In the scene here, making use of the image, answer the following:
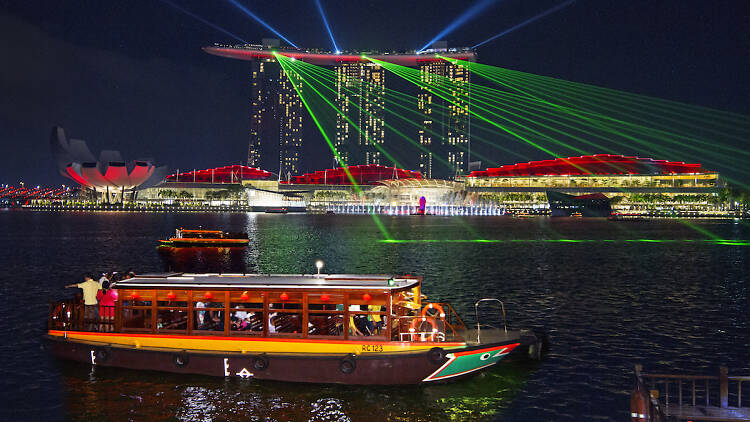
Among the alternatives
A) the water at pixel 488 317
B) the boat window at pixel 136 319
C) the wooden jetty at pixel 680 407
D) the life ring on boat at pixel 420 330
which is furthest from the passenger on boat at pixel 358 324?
the wooden jetty at pixel 680 407

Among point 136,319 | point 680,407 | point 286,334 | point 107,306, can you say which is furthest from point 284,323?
point 680,407

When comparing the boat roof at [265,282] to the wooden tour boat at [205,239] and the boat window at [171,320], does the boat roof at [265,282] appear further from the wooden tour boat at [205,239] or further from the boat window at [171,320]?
the wooden tour boat at [205,239]

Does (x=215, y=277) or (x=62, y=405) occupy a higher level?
(x=215, y=277)

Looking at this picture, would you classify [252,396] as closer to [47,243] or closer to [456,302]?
[456,302]

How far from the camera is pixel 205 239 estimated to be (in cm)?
5631

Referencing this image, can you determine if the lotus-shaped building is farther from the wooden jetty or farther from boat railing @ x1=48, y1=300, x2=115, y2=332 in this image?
the wooden jetty

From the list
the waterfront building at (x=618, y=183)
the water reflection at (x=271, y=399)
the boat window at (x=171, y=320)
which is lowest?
the water reflection at (x=271, y=399)

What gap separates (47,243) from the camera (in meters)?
58.1

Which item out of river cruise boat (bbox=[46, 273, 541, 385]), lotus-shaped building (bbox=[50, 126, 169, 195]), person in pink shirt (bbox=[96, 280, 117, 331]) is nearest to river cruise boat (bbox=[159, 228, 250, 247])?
river cruise boat (bbox=[46, 273, 541, 385])

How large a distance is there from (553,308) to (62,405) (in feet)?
58.6

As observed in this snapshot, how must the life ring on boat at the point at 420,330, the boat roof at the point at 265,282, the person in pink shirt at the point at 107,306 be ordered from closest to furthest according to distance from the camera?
the life ring on boat at the point at 420,330 < the boat roof at the point at 265,282 < the person in pink shirt at the point at 107,306

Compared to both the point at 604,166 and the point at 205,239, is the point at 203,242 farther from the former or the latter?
the point at 604,166

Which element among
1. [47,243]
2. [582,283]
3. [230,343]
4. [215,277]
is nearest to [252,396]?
[230,343]

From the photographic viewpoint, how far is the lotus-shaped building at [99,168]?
179 m
